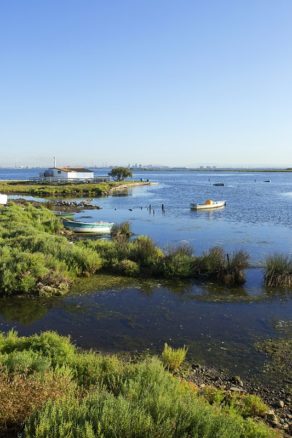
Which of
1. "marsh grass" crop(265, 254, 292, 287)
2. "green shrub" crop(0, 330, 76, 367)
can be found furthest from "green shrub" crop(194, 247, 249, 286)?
"green shrub" crop(0, 330, 76, 367)

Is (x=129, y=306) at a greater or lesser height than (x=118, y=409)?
lesser

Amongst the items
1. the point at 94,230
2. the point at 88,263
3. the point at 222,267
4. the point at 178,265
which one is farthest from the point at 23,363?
the point at 94,230

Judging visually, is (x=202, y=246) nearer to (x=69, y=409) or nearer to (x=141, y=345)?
(x=141, y=345)

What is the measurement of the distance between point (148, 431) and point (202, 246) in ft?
88.3

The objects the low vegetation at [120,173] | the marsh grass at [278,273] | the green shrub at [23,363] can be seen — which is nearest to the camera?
the green shrub at [23,363]

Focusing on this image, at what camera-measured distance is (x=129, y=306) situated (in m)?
17.5

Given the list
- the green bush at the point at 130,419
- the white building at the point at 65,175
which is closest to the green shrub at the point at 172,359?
the green bush at the point at 130,419

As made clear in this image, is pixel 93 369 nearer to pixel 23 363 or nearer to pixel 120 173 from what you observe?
pixel 23 363

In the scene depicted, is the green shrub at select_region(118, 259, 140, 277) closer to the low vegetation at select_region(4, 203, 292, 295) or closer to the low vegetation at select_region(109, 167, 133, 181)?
the low vegetation at select_region(4, 203, 292, 295)

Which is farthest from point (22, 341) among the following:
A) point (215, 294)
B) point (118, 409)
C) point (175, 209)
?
point (175, 209)

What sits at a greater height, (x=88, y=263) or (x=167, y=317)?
(x=88, y=263)

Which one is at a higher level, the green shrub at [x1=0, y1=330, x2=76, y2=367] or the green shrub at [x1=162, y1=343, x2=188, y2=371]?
the green shrub at [x1=0, y1=330, x2=76, y2=367]

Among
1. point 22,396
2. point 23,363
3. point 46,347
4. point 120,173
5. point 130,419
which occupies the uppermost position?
point 120,173

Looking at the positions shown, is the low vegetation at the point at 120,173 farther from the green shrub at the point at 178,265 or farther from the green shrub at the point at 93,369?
the green shrub at the point at 93,369
